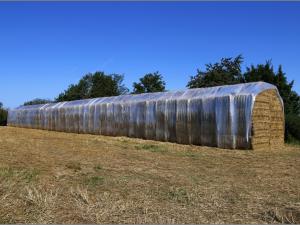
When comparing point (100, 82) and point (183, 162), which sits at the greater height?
point (100, 82)

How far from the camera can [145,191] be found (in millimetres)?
8719

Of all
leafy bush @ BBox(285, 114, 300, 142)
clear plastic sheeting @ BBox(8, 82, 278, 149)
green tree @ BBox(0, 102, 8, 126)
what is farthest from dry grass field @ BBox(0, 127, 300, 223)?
green tree @ BBox(0, 102, 8, 126)

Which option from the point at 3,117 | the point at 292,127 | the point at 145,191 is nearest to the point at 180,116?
the point at 292,127

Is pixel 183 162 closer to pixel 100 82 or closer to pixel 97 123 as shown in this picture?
pixel 97 123

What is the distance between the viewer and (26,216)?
6535 mm

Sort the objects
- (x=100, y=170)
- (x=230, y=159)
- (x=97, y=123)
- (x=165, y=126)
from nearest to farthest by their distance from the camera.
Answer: (x=100, y=170)
(x=230, y=159)
(x=165, y=126)
(x=97, y=123)

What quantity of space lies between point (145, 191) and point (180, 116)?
15083mm

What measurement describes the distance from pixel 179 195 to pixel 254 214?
1787 millimetres

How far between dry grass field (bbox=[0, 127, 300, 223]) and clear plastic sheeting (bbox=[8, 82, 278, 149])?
6.29 meters

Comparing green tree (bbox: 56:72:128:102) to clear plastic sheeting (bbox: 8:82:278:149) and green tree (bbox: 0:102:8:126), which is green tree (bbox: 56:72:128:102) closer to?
green tree (bbox: 0:102:8:126)

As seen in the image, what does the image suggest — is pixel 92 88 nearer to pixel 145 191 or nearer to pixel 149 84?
pixel 149 84

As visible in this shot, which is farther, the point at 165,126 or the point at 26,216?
the point at 165,126

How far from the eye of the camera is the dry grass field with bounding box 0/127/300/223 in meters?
6.64

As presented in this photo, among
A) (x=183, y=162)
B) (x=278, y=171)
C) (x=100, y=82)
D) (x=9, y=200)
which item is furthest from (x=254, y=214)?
(x=100, y=82)
